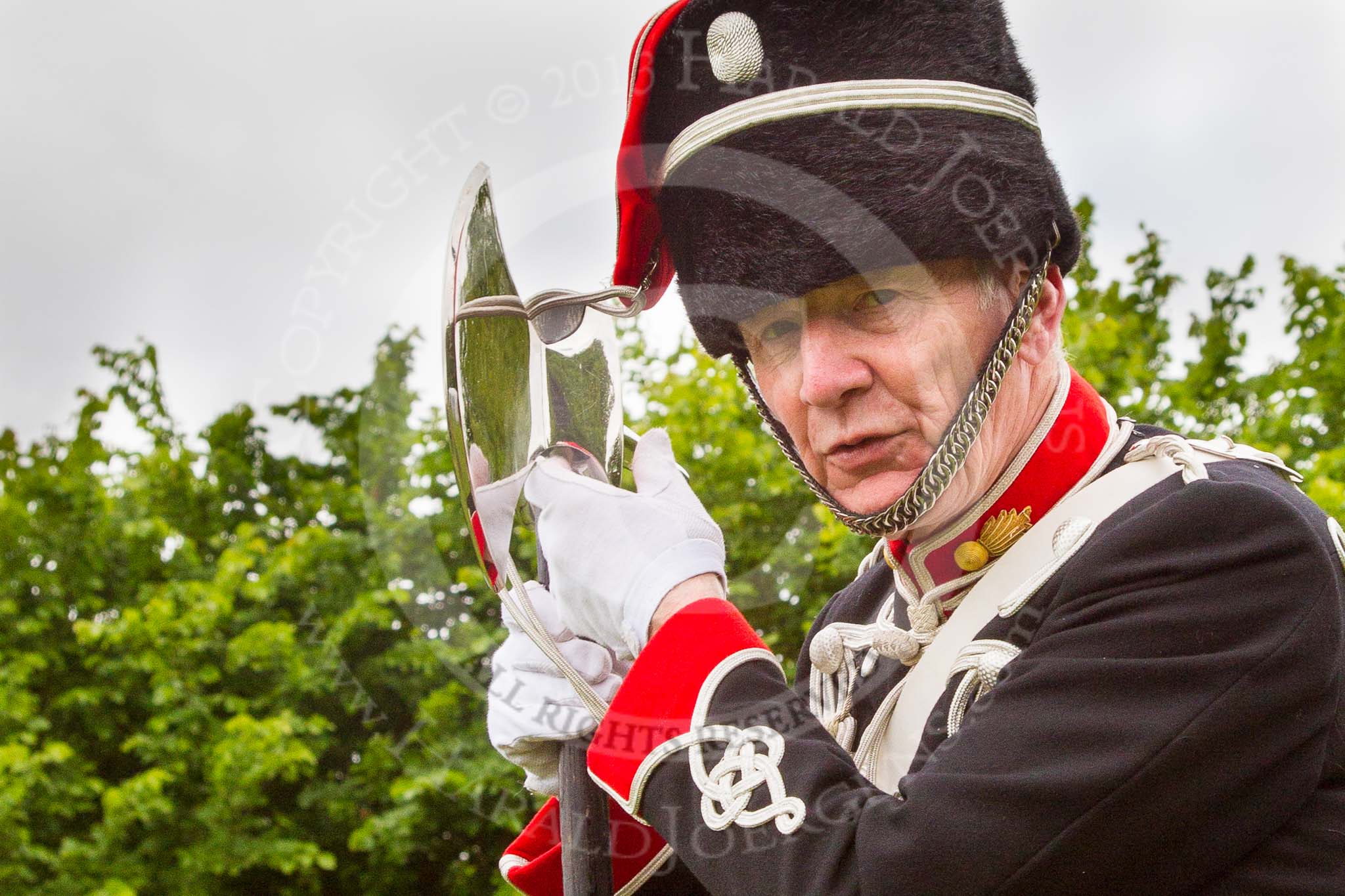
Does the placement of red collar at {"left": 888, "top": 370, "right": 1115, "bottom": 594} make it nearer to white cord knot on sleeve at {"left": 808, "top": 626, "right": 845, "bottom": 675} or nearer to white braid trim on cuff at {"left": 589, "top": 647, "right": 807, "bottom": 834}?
white cord knot on sleeve at {"left": 808, "top": 626, "right": 845, "bottom": 675}

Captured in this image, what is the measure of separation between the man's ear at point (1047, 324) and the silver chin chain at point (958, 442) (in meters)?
0.04

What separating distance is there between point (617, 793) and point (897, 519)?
0.58 m

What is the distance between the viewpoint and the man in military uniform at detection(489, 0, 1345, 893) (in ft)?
4.88

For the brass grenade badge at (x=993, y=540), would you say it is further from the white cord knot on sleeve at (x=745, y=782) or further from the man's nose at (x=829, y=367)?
the white cord knot on sleeve at (x=745, y=782)

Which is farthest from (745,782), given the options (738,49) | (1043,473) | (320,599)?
→ (320,599)

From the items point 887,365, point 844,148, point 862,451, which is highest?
point 844,148

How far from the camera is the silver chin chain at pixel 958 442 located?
72.6 inches

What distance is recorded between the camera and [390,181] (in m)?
1.95

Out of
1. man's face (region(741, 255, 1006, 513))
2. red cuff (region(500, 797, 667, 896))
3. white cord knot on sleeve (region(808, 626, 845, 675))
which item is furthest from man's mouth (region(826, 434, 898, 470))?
red cuff (region(500, 797, 667, 896))

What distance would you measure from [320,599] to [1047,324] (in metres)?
2.10

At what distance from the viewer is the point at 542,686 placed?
6.56 ft

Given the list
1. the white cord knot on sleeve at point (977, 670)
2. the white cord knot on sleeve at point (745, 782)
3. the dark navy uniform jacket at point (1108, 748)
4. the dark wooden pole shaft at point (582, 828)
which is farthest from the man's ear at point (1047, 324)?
the dark wooden pole shaft at point (582, 828)

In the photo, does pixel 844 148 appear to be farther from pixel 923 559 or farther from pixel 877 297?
pixel 923 559

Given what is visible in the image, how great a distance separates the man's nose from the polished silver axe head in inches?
13.6
